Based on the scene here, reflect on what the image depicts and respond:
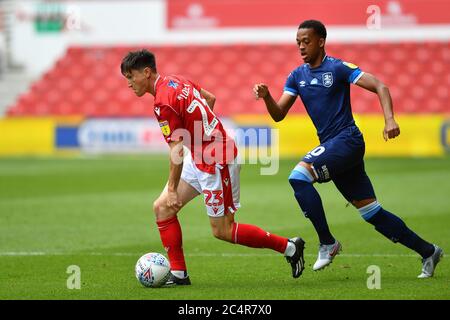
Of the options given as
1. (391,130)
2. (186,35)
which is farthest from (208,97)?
(186,35)

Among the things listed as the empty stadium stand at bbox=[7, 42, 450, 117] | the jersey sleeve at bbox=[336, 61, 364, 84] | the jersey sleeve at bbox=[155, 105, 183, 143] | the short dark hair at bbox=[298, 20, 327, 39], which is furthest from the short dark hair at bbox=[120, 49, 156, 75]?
the empty stadium stand at bbox=[7, 42, 450, 117]

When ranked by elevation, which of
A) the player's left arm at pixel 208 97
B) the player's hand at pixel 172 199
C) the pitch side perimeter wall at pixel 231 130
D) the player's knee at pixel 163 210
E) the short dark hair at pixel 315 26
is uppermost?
A: the short dark hair at pixel 315 26

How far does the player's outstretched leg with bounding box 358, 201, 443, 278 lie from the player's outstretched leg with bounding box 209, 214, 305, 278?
2.24ft

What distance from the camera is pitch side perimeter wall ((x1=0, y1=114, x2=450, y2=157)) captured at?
2353 cm

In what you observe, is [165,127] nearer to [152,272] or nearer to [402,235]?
[152,272]

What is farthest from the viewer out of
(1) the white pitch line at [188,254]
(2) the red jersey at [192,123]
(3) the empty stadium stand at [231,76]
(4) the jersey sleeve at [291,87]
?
(3) the empty stadium stand at [231,76]

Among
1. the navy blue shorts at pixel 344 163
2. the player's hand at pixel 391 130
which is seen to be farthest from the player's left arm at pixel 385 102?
the navy blue shorts at pixel 344 163

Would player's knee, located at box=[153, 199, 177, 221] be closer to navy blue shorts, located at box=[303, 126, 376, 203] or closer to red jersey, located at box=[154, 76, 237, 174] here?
red jersey, located at box=[154, 76, 237, 174]

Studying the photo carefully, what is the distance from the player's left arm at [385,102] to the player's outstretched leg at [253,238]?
1.19 metres

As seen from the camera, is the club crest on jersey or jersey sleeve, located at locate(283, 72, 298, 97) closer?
the club crest on jersey

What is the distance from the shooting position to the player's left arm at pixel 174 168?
7.06 meters

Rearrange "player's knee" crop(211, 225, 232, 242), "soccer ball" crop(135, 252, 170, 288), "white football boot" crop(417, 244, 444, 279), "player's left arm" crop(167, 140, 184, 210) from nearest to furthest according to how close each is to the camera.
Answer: "player's left arm" crop(167, 140, 184, 210)
"soccer ball" crop(135, 252, 170, 288)
"player's knee" crop(211, 225, 232, 242)
"white football boot" crop(417, 244, 444, 279)

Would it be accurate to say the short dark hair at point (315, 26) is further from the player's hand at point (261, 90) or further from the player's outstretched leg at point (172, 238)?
the player's outstretched leg at point (172, 238)
